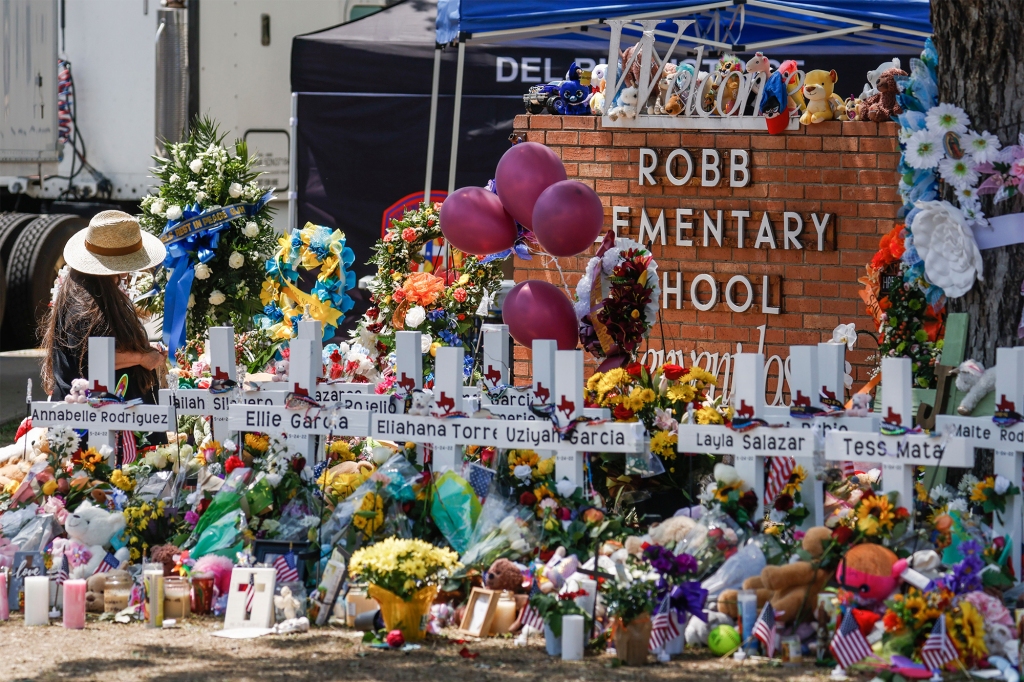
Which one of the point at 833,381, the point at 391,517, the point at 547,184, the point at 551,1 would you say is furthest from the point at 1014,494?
the point at 551,1

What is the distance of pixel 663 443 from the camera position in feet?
15.7

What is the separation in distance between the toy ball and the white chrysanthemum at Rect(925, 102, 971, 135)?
85.8 inches

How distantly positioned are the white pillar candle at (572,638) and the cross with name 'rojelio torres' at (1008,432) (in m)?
1.30

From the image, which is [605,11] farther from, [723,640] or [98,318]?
Answer: [723,640]

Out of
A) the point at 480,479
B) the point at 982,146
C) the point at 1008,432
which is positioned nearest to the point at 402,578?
the point at 480,479

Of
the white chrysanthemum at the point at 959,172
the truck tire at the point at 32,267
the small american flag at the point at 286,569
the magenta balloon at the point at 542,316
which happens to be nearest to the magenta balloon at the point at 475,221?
the magenta balloon at the point at 542,316

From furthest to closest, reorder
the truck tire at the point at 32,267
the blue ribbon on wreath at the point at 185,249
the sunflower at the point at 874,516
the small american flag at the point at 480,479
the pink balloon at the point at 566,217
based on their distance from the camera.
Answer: the truck tire at the point at 32,267
the blue ribbon on wreath at the point at 185,249
the pink balloon at the point at 566,217
the small american flag at the point at 480,479
the sunflower at the point at 874,516

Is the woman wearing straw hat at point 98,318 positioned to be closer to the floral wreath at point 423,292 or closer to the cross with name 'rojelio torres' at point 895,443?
the floral wreath at point 423,292

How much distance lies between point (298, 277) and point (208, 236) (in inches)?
20.6

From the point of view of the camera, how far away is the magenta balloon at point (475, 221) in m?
6.02

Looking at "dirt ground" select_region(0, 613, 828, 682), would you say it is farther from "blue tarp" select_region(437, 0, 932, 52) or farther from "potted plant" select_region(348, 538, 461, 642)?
"blue tarp" select_region(437, 0, 932, 52)

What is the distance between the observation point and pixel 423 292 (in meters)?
7.10

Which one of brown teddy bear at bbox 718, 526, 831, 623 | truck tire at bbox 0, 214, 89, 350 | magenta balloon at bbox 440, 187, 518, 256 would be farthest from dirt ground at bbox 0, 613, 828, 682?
truck tire at bbox 0, 214, 89, 350

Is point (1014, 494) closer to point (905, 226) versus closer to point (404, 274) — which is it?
point (905, 226)
